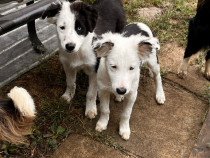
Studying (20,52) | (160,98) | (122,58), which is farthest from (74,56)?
(20,52)

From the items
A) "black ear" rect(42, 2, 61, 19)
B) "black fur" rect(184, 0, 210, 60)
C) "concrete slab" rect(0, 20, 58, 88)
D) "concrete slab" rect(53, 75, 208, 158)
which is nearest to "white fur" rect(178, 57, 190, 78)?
"black fur" rect(184, 0, 210, 60)

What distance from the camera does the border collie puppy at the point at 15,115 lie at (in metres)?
2.10

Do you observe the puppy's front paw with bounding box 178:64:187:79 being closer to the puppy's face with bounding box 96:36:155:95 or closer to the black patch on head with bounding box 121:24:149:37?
the black patch on head with bounding box 121:24:149:37

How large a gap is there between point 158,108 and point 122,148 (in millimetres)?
929

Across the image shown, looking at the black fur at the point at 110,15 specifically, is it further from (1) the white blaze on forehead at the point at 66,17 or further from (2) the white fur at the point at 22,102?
(2) the white fur at the point at 22,102

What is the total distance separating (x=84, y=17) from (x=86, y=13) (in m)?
0.05

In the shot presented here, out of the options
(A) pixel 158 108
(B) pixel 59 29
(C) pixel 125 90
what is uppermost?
(B) pixel 59 29

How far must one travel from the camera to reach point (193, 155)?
122 inches

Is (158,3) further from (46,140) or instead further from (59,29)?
(46,140)

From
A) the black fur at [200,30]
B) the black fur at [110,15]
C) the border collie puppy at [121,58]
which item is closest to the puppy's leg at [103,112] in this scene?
the border collie puppy at [121,58]

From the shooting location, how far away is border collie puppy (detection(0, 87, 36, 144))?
6.90 ft

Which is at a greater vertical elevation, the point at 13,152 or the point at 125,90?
the point at 125,90

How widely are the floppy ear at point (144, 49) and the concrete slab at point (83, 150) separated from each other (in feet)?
4.04

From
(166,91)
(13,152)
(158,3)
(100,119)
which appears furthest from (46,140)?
(158,3)
